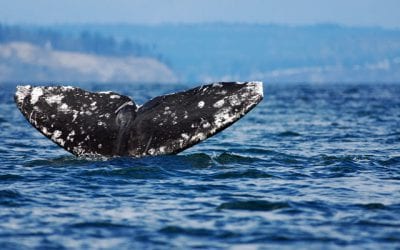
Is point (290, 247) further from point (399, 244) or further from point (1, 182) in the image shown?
point (1, 182)

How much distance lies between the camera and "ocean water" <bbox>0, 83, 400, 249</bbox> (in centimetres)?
813

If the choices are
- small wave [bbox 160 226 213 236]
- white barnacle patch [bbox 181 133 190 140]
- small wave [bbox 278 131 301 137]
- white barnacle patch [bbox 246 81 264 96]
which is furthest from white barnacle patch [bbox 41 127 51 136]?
small wave [bbox 278 131 301 137]

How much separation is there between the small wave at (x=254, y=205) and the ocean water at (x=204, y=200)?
0.03 ft

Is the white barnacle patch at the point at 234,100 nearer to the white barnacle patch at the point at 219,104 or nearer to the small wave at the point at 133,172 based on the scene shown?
the white barnacle patch at the point at 219,104

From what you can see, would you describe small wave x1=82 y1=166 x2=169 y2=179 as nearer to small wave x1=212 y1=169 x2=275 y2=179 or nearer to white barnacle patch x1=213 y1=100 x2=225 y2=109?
small wave x1=212 y1=169 x2=275 y2=179

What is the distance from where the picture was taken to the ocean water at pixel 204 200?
26.7ft

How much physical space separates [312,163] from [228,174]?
6.28 feet

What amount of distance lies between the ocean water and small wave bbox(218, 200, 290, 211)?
11 millimetres

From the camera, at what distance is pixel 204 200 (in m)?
10.0

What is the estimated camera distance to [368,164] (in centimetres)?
1316

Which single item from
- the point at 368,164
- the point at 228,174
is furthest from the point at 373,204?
the point at 368,164

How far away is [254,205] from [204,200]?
622 millimetres

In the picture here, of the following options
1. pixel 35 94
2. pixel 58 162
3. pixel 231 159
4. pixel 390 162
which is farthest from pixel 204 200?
pixel 390 162

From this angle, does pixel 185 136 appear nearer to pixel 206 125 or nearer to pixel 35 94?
pixel 206 125
